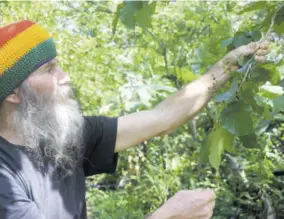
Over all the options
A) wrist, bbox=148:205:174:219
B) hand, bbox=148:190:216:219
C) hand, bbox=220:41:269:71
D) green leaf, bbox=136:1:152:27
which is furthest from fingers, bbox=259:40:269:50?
wrist, bbox=148:205:174:219

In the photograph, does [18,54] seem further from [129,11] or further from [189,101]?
[189,101]

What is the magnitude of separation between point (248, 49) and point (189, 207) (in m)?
0.57

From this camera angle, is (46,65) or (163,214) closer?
(163,214)

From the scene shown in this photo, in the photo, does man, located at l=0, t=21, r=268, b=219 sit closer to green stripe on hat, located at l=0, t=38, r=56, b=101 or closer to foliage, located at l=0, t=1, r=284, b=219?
green stripe on hat, located at l=0, t=38, r=56, b=101

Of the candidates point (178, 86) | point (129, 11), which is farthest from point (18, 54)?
point (178, 86)

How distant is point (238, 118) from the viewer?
58.2 inches

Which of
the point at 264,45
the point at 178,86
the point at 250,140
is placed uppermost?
the point at 264,45

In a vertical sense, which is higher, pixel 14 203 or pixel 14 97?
pixel 14 97

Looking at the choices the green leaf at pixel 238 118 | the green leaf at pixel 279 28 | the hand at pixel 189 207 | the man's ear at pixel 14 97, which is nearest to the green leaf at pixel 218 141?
the green leaf at pixel 238 118

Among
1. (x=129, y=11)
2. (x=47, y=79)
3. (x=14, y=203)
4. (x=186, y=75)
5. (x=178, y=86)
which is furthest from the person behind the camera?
(x=178, y=86)

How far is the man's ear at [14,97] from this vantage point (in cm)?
171

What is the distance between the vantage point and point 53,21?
18.1ft

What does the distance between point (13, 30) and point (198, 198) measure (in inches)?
33.0

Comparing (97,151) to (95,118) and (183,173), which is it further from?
(183,173)
